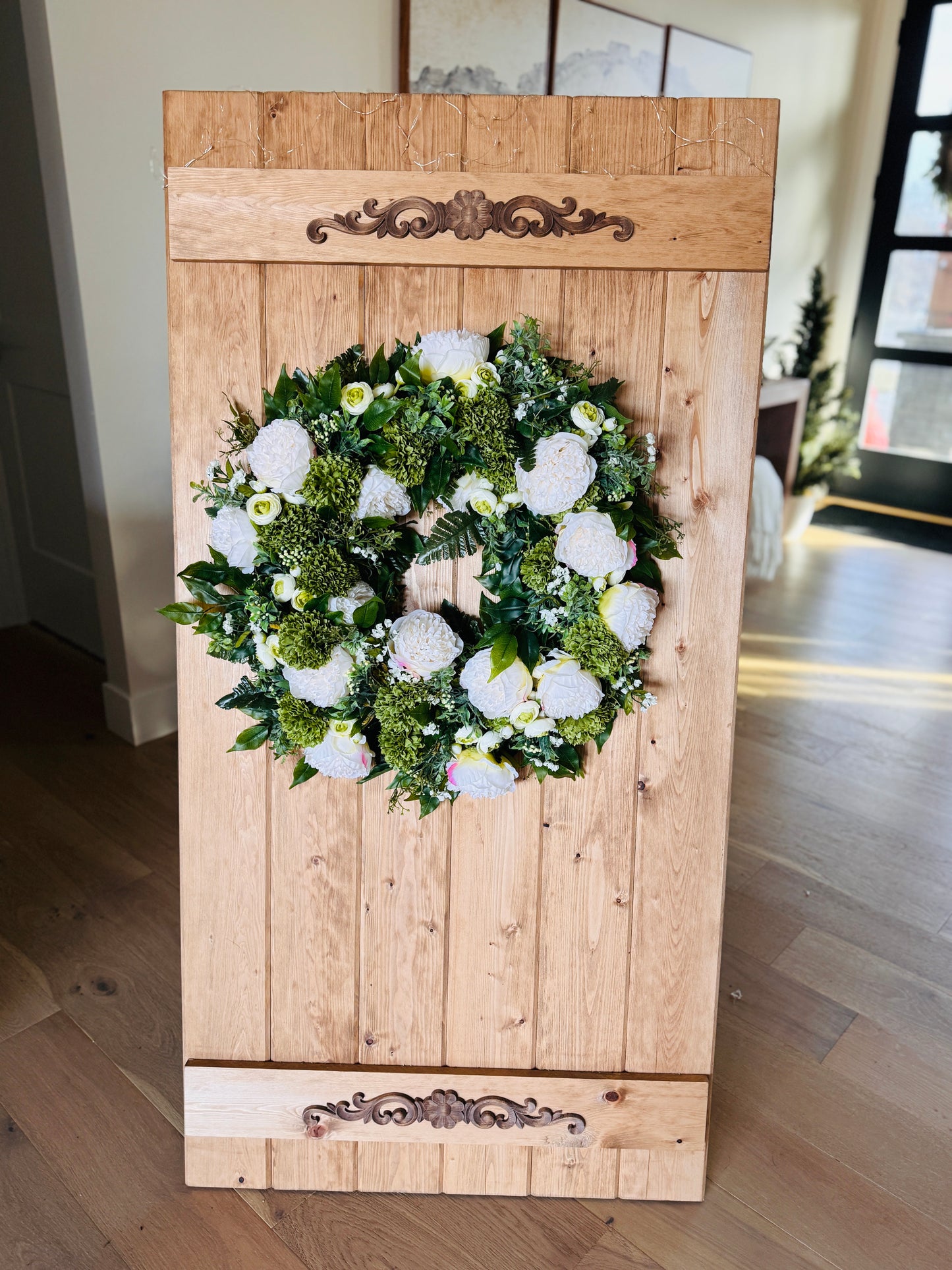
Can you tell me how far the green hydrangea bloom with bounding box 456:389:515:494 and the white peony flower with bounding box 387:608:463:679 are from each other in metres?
0.20

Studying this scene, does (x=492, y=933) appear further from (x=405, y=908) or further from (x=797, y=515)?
(x=797, y=515)

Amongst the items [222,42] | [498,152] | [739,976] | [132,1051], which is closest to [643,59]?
[222,42]

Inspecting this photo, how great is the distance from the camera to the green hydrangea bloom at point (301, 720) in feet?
4.17

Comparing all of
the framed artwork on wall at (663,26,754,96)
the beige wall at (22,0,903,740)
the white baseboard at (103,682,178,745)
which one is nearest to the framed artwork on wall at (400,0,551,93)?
the beige wall at (22,0,903,740)

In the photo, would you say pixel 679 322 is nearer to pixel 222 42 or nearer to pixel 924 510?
pixel 222 42

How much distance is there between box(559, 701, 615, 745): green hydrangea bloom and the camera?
4.18 ft

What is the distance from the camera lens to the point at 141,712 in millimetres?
2873

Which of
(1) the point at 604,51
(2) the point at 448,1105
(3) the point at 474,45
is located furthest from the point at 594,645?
(1) the point at 604,51

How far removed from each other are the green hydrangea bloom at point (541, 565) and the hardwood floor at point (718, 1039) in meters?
0.97

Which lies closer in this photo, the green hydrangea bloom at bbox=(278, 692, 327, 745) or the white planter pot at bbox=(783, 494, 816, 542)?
the green hydrangea bloom at bbox=(278, 692, 327, 745)

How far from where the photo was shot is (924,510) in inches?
215

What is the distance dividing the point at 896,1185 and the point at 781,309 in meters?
4.46

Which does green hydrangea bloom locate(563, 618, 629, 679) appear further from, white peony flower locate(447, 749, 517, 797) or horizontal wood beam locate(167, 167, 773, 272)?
horizontal wood beam locate(167, 167, 773, 272)

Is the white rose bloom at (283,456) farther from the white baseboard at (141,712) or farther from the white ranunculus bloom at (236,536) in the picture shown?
the white baseboard at (141,712)
